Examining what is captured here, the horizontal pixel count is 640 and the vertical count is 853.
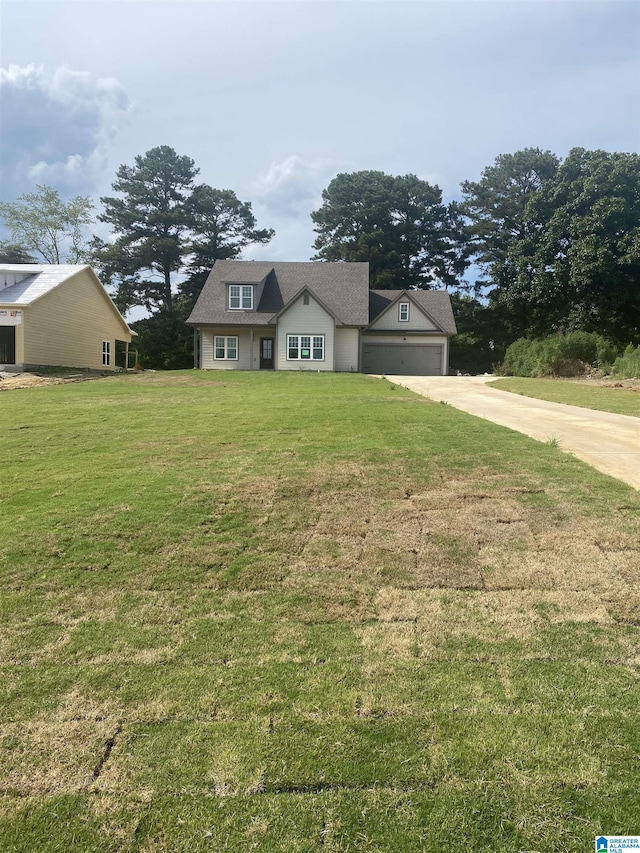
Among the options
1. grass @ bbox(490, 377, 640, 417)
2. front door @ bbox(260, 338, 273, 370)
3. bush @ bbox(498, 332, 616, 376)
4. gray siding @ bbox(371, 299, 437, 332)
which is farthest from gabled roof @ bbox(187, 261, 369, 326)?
grass @ bbox(490, 377, 640, 417)

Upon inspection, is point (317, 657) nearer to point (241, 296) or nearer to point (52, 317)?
point (52, 317)

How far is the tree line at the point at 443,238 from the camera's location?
33.2m

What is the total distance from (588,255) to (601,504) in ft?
107

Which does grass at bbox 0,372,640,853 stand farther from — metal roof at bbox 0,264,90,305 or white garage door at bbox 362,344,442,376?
white garage door at bbox 362,344,442,376

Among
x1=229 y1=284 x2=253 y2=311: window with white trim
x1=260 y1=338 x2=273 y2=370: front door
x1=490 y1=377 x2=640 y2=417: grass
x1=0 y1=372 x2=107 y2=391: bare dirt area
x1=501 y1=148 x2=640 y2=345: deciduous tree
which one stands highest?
x1=501 y1=148 x2=640 y2=345: deciduous tree

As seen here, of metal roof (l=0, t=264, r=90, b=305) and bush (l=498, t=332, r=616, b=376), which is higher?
metal roof (l=0, t=264, r=90, b=305)

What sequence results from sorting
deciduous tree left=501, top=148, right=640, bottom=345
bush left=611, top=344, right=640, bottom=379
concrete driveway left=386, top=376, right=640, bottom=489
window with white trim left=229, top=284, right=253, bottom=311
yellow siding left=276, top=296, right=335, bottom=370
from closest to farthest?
concrete driveway left=386, top=376, right=640, bottom=489
bush left=611, top=344, right=640, bottom=379
yellow siding left=276, top=296, right=335, bottom=370
window with white trim left=229, top=284, right=253, bottom=311
deciduous tree left=501, top=148, right=640, bottom=345

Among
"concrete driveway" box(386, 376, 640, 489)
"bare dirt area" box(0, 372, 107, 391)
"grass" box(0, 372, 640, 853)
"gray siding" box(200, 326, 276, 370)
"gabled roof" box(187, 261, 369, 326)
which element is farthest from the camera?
"gray siding" box(200, 326, 276, 370)

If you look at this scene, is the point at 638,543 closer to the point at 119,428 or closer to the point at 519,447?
the point at 519,447

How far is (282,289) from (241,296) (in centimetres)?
265

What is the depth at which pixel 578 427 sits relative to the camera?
8883 mm

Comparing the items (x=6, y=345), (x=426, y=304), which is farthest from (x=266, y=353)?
(x=6, y=345)

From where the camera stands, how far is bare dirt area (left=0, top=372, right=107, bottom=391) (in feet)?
58.9

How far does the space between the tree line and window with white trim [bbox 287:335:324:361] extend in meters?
13.9
